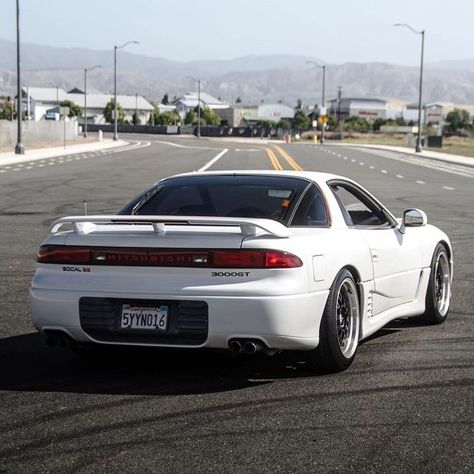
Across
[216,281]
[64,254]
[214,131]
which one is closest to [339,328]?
[216,281]

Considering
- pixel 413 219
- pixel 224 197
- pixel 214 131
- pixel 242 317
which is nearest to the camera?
pixel 242 317

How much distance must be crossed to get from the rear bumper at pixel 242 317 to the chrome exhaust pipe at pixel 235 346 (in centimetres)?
4

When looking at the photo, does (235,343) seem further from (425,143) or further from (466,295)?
(425,143)

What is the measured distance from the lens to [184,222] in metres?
6.25

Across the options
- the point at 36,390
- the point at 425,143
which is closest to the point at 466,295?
the point at 36,390

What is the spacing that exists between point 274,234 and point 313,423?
1.25m

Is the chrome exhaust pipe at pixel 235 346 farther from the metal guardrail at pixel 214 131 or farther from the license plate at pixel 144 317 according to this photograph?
the metal guardrail at pixel 214 131

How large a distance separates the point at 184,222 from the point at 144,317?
0.65m

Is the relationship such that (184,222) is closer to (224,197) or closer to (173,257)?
(173,257)

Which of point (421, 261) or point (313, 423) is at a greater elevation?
point (421, 261)

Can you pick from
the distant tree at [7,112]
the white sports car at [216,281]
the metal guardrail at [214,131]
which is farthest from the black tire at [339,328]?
the metal guardrail at [214,131]

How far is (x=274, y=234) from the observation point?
6039 mm

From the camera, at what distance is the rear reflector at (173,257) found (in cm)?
597

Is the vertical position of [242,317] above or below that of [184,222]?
below
